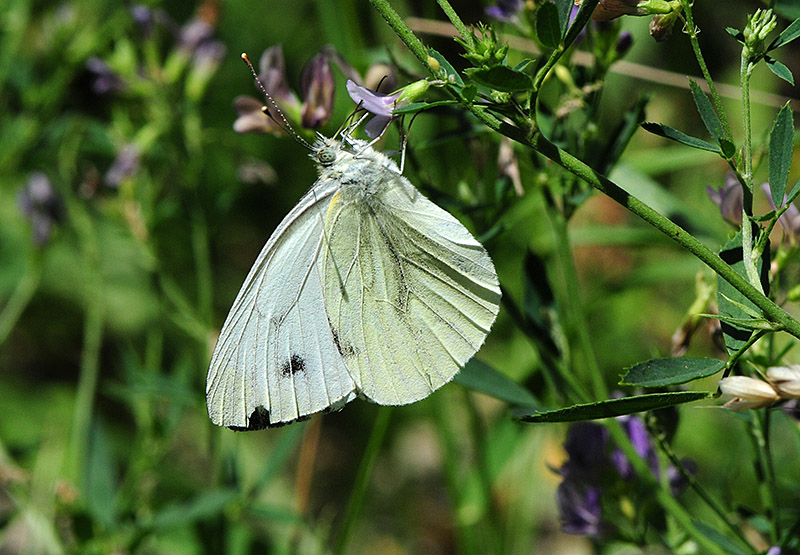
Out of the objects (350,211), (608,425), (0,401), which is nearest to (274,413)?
(350,211)

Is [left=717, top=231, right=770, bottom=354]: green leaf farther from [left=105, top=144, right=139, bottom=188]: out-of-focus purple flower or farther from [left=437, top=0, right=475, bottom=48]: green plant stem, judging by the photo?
[left=105, top=144, right=139, bottom=188]: out-of-focus purple flower

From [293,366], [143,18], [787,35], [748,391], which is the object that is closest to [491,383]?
[293,366]

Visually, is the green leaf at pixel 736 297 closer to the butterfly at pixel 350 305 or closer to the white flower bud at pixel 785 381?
the white flower bud at pixel 785 381

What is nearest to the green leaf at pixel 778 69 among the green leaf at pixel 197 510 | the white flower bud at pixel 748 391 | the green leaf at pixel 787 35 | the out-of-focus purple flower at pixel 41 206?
the green leaf at pixel 787 35

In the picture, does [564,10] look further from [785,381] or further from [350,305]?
[350,305]

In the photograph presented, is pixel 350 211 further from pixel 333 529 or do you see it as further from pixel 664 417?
pixel 333 529

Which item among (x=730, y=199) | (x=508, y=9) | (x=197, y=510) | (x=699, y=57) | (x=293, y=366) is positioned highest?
(x=508, y=9)

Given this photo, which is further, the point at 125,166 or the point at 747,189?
the point at 125,166
